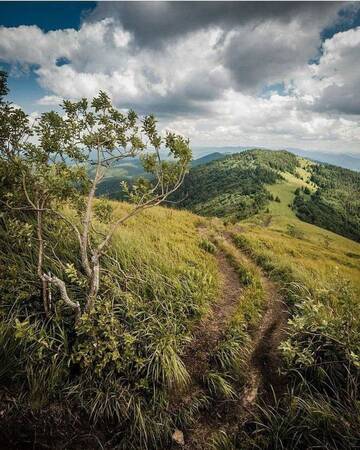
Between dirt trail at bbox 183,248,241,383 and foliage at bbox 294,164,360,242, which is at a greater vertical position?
dirt trail at bbox 183,248,241,383

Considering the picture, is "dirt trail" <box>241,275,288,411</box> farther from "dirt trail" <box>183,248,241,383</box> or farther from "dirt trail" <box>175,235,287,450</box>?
"dirt trail" <box>183,248,241,383</box>

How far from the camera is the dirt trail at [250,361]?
537 cm

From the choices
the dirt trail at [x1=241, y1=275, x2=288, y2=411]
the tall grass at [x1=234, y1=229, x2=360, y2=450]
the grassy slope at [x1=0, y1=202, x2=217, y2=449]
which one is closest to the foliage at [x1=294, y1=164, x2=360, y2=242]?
the dirt trail at [x1=241, y1=275, x2=288, y2=411]

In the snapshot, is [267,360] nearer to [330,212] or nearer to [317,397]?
[317,397]

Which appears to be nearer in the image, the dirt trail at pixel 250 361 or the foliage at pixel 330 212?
the dirt trail at pixel 250 361

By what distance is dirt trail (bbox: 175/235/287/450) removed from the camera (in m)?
5.37

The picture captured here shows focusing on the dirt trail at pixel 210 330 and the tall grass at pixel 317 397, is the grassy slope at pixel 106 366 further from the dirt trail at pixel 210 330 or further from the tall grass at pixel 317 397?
the tall grass at pixel 317 397

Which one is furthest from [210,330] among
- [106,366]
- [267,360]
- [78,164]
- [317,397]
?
[78,164]

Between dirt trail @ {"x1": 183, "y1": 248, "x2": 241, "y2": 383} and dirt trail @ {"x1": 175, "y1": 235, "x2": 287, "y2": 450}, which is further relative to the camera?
dirt trail @ {"x1": 183, "y1": 248, "x2": 241, "y2": 383}

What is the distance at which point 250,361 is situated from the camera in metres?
6.61

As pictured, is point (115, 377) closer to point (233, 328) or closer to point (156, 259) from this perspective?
point (233, 328)

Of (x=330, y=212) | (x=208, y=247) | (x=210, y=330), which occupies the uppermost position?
(x=208, y=247)

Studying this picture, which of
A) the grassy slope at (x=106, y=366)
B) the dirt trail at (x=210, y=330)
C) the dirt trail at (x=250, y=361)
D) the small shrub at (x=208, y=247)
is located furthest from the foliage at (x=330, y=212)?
the grassy slope at (x=106, y=366)

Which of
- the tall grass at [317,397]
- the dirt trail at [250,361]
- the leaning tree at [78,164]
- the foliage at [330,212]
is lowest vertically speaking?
the foliage at [330,212]
